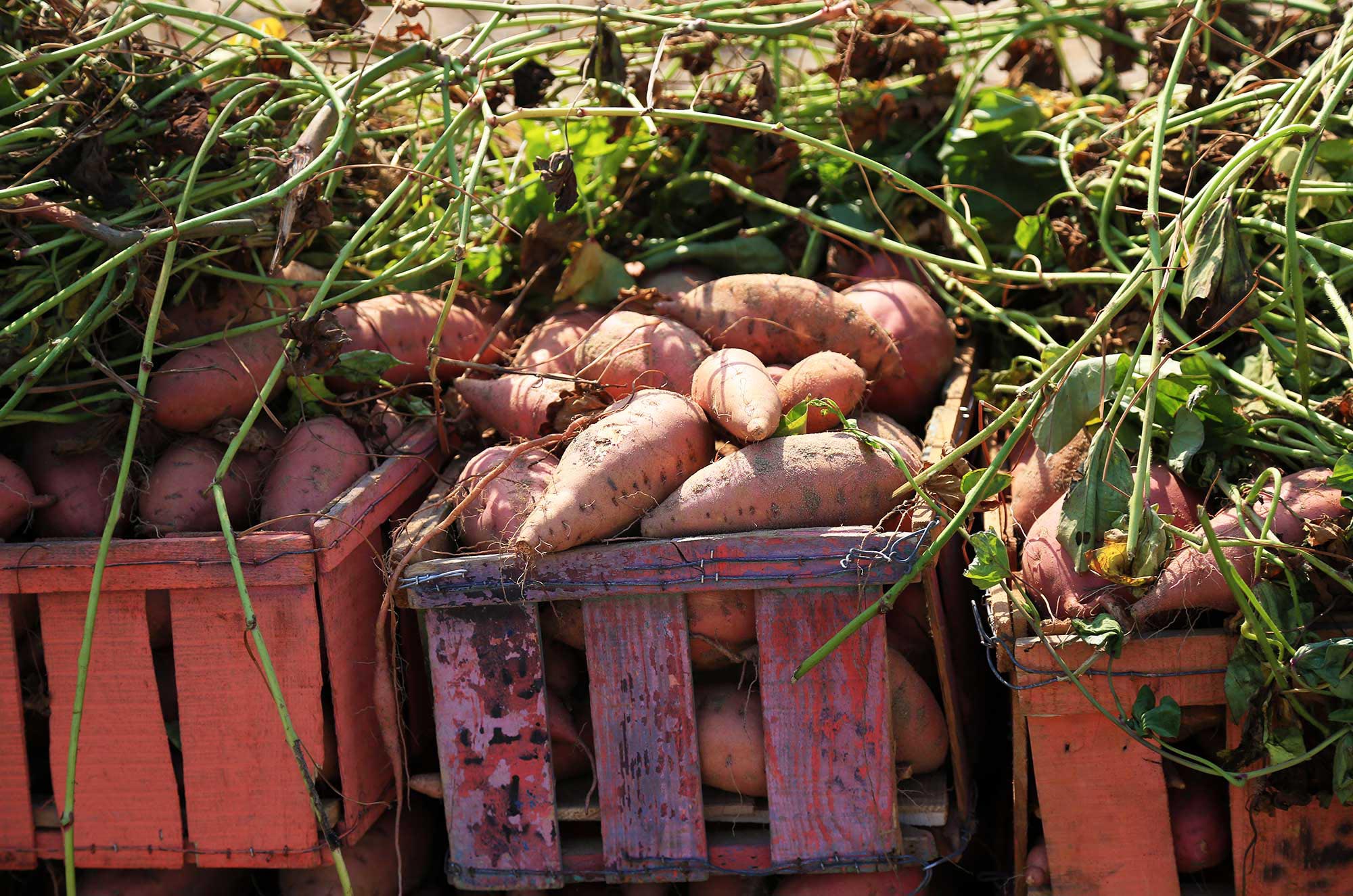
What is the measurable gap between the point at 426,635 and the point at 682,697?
0.53m

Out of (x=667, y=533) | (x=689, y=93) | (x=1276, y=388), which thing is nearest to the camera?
(x=667, y=533)

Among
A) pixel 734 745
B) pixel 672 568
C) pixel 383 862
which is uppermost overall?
pixel 672 568

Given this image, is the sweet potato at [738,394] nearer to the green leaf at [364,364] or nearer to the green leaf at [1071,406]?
the green leaf at [1071,406]

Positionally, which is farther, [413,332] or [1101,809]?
[413,332]

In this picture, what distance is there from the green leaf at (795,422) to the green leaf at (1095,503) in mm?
523

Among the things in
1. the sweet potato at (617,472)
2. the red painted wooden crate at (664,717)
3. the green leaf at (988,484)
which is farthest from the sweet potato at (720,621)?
the green leaf at (988,484)

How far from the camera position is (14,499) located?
2174 millimetres

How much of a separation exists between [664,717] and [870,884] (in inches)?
20.1

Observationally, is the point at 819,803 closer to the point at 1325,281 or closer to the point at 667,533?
the point at 667,533

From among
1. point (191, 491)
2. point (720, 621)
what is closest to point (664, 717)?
point (720, 621)

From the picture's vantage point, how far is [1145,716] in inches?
72.1

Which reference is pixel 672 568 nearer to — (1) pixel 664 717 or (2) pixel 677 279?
(1) pixel 664 717

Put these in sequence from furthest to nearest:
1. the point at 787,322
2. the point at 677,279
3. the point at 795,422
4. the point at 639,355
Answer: the point at 677,279
the point at 787,322
the point at 639,355
the point at 795,422

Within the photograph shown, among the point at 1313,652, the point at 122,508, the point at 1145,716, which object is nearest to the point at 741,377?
the point at 1145,716
